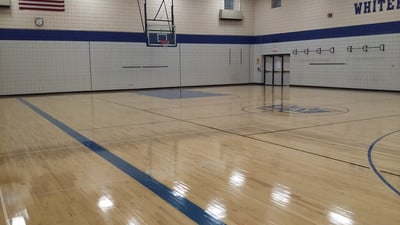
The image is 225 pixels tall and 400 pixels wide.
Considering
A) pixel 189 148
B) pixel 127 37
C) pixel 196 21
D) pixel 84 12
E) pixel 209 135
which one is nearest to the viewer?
pixel 189 148

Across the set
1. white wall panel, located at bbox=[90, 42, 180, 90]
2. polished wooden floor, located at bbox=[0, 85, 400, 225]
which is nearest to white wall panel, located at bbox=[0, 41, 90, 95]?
white wall panel, located at bbox=[90, 42, 180, 90]

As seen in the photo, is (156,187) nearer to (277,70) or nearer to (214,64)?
(214,64)

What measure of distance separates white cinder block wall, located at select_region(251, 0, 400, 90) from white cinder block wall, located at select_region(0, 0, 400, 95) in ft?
0.12

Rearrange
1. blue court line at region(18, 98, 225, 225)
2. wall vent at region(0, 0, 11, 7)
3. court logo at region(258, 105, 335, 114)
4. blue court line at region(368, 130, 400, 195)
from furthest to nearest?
1. wall vent at region(0, 0, 11, 7)
2. court logo at region(258, 105, 335, 114)
3. blue court line at region(368, 130, 400, 195)
4. blue court line at region(18, 98, 225, 225)

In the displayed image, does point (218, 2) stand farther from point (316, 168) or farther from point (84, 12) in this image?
point (316, 168)

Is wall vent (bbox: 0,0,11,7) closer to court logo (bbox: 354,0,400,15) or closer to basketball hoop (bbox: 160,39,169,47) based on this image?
basketball hoop (bbox: 160,39,169,47)

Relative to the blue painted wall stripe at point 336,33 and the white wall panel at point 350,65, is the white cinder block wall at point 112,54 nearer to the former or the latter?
the blue painted wall stripe at point 336,33

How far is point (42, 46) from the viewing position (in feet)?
44.0

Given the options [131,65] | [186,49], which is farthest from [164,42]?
[186,49]

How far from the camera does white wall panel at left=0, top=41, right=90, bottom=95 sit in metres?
12.9

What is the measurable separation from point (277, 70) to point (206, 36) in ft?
12.4

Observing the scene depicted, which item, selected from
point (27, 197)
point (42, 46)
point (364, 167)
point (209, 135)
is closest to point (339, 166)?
point (364, 167)

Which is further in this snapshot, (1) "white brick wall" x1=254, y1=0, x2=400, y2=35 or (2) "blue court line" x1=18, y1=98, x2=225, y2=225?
(1) "white brick wall" x1=254, y1=0, x2=400, y2=35

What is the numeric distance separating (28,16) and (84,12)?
6.43ft
